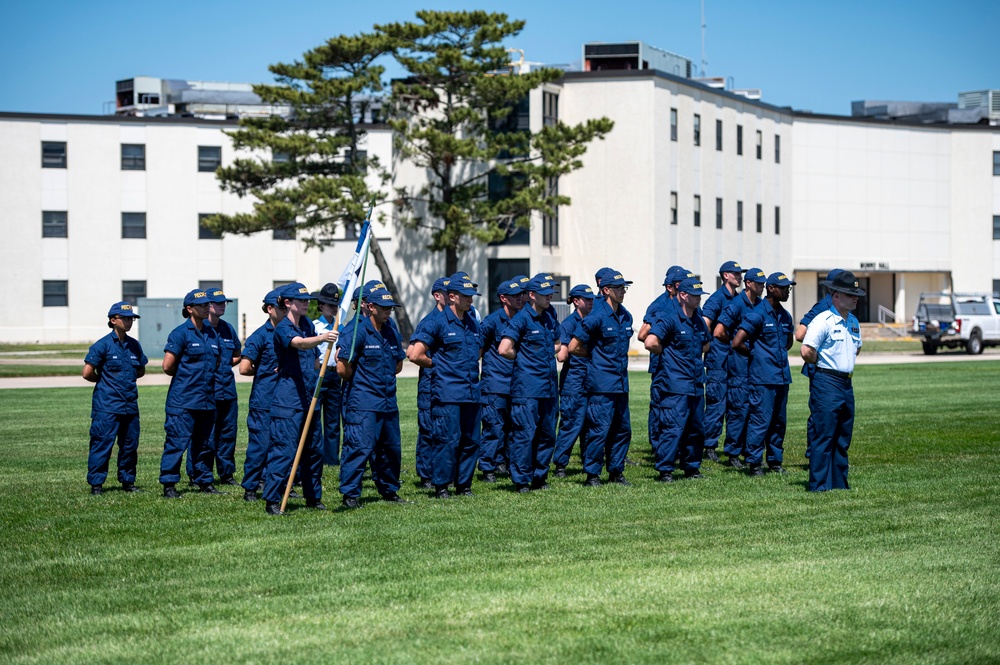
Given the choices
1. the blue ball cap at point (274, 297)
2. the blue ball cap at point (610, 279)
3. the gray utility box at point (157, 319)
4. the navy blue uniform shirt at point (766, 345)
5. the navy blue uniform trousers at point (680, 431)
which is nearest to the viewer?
the blue ball cap at point (274, 297)

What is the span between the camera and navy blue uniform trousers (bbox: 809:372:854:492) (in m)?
12.4

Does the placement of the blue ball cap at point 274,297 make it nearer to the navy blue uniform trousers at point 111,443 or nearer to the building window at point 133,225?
the navy blue uniform trousers at point 111,443

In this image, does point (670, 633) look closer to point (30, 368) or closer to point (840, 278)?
point (840, 278)

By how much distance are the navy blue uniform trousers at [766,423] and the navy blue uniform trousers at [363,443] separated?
423 centimetres

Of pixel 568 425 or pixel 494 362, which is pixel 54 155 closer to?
pixel 494 362

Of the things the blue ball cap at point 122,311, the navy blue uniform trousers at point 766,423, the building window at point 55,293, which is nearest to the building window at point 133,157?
the building window at point 55,293

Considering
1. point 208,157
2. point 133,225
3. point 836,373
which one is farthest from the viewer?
point 208,157

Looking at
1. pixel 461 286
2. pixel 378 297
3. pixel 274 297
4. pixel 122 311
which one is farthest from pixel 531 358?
pixel 122 311

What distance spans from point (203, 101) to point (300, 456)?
60.0m

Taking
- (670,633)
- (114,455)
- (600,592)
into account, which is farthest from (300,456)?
Answer: (114,455)

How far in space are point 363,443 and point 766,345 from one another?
5.06m

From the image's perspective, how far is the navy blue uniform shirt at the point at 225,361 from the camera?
45.6 feet

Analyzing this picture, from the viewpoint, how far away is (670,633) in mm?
7238

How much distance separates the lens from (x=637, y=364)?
139 ft
